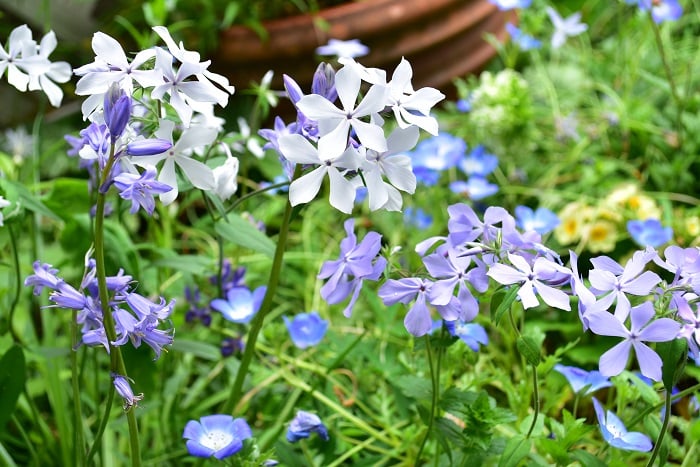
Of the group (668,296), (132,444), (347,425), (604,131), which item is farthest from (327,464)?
(604,131)

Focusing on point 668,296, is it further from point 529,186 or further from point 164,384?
point 529,186

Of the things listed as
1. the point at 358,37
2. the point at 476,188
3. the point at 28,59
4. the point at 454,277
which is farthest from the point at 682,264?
the point at 358,37

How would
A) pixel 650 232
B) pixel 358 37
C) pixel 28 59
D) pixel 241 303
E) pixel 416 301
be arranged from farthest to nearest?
pixel 358 37 → pixel 650 232 → pixel 241 303 → pixel 28 59 → pixel 416 301

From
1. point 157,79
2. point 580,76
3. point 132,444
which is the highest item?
point 157,79

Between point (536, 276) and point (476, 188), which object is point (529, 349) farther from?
point (476, 188)

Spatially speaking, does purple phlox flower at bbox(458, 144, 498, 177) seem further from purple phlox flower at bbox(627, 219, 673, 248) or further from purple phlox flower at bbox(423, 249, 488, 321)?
purple phlox flower at bbox(423, 249, 488, 321)

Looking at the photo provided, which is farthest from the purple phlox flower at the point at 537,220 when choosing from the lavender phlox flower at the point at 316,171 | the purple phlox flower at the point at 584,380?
the lavender phlox flower at the point at 316,171

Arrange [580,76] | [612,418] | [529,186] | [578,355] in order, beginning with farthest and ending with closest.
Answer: [580,76] < [529,186] < [578,355] < [612,418]

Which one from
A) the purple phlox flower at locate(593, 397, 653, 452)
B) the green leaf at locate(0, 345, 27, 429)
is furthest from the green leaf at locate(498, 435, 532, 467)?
the green leaf at locate(0, 345, 27, 429)
